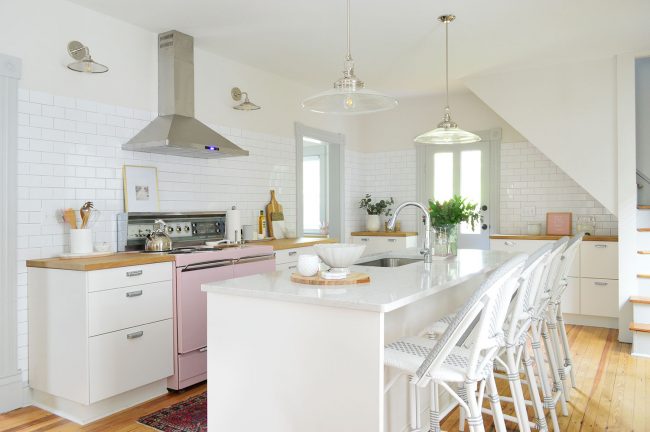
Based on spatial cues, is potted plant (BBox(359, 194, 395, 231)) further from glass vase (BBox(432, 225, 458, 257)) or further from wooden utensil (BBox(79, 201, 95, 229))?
wooden utensil (BBox(79, 201, 95, 229))

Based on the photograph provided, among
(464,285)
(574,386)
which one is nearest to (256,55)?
(464,285)

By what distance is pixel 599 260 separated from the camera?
17.6 feet

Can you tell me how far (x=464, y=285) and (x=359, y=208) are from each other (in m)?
3.86

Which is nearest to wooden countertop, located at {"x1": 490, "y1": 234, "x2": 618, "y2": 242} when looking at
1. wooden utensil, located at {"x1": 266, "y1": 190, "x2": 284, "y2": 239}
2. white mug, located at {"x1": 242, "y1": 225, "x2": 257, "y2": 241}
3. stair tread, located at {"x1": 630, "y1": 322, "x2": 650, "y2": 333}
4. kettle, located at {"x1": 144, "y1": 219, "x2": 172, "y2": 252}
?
stair tread, located at {"x1": 630, "y1": 322, "x2": 650, "y2": 333}

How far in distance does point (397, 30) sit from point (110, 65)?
7.72ft

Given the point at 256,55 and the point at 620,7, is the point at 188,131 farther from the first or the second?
the point at 620,7

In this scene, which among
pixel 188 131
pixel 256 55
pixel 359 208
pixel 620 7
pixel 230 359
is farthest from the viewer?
pixel 359 208

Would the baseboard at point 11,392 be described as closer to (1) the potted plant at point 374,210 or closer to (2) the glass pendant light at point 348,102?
(2) the glass pendant light at point 348,102

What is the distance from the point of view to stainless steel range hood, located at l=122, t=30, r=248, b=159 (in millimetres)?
4047

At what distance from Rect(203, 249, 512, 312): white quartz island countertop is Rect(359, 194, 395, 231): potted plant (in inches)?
162

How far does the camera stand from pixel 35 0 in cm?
346

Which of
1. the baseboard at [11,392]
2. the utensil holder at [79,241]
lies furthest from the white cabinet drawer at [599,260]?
the baseboard at [11,392]

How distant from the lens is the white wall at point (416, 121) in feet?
21.5

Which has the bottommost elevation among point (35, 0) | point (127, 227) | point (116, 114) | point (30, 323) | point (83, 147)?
point (30, 323)
